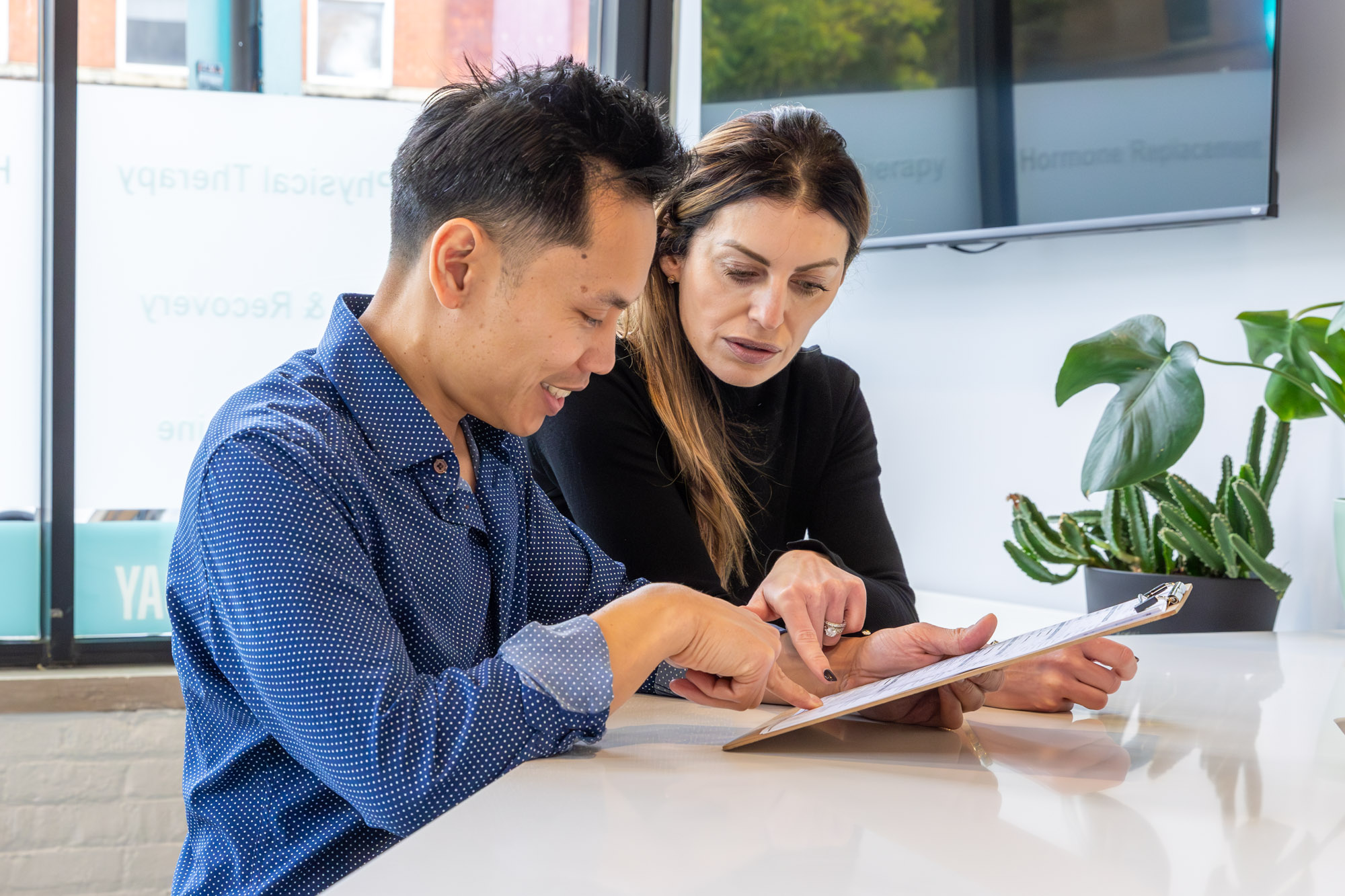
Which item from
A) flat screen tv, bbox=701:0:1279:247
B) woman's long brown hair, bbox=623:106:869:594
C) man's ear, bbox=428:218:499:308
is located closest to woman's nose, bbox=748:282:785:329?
woman's long brown hair, bbox=623:106:869:594

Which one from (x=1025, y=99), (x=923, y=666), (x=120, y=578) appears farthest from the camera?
(x=120, y=578)

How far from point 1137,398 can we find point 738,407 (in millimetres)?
485

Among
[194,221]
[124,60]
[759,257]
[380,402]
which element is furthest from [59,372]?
[380,402]

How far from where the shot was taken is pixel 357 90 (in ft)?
8.26

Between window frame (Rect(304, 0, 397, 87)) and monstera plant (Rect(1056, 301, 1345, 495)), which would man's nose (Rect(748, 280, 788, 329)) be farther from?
window frame (Rect(304, 0, 397, 87))

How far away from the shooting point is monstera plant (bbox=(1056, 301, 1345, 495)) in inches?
52.7

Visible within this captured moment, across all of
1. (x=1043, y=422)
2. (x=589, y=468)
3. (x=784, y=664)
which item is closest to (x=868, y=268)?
(x=1043, y=422)

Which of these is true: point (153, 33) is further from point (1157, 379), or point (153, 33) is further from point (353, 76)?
point (1157, 379)

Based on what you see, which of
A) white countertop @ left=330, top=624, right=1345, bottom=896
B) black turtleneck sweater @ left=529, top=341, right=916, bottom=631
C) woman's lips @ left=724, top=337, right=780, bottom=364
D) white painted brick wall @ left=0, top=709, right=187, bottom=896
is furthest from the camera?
white painted brick wall @ left=0, top=709, right=187, bottom=896

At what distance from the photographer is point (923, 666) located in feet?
2.95

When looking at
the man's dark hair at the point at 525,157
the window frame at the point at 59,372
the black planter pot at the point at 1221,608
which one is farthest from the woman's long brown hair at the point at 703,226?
Answer: the window frame at the point at 59,372

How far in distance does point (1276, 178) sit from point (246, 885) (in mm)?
1631

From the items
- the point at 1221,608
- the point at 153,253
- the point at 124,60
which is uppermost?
the point at 124,60

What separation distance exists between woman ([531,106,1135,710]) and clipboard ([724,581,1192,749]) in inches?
15.8
